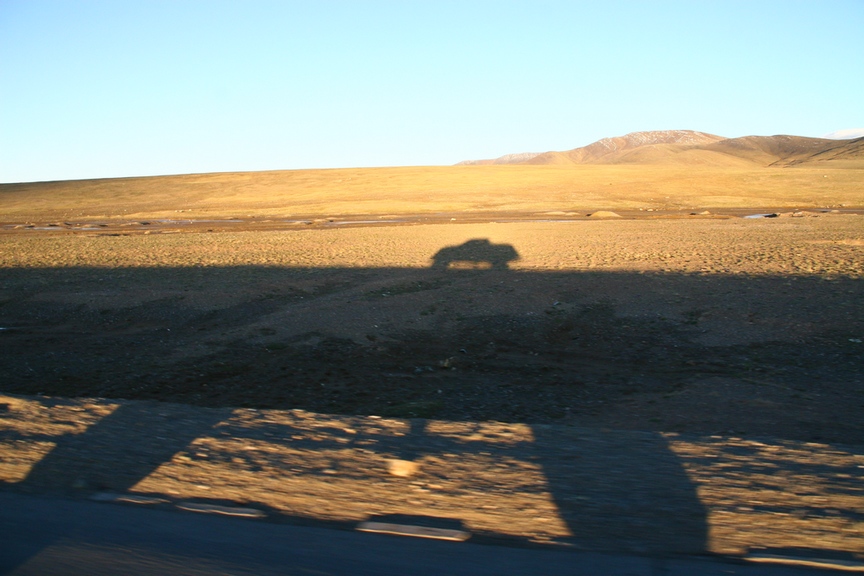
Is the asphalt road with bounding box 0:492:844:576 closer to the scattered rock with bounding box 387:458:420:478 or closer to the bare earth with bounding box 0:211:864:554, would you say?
the bare earth with bounding box 0:211:864:554

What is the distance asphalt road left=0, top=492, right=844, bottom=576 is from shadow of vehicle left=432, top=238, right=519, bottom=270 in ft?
46.2

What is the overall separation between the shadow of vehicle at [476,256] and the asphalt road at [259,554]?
14.1 m

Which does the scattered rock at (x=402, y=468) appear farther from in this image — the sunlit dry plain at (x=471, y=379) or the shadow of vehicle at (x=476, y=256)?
the shadow of vehicle at (x=476, y=256)

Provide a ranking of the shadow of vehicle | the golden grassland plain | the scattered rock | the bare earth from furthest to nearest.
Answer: the golden grassland plain, the shadow of vehicle, the scattered rock, the bare earth

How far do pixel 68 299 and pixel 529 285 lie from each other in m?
9.34

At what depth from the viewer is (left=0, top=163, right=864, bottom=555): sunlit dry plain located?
4336mm

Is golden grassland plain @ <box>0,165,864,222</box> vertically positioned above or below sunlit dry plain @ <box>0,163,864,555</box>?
above

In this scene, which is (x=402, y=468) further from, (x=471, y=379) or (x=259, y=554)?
(x=471, y=379)

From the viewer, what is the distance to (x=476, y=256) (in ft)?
65.7

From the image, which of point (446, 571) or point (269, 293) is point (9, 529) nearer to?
point (446, 571)

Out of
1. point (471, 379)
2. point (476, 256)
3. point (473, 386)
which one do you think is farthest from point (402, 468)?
point (476, 256)

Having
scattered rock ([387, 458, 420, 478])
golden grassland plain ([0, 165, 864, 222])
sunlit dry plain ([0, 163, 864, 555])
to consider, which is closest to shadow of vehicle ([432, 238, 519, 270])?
sunlit dry plain ([0, 163, 864, 555])

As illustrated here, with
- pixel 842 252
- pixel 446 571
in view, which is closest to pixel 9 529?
pixel 446 571

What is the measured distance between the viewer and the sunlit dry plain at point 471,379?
4.34m
